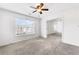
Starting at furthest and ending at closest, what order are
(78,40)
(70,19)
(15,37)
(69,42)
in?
(15,37)
(70,19)
(69,42)
(78,40)

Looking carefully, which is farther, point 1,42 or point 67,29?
point 67,29

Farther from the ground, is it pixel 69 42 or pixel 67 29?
pixel 67 29

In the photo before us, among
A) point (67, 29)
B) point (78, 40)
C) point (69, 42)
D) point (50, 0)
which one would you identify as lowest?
point (69, 42)

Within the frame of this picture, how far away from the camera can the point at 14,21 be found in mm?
3229

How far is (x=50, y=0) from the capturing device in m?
1.14
